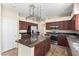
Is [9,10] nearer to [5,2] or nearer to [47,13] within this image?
[5,2]

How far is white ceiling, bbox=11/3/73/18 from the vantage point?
186cm

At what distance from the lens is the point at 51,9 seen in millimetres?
1902

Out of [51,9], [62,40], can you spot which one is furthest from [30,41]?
[51,9]

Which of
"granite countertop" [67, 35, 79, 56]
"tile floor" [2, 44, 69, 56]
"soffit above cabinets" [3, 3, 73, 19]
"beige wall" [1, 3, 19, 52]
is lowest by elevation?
"tile floor" [2, 44, 69, 56]

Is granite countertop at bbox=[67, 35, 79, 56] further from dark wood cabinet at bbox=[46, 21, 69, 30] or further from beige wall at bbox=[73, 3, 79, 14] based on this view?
beige wall at bbox=[73, 3, 79, 14]

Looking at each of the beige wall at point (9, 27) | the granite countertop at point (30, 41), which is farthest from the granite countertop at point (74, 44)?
the beige wall at point (9, 27)

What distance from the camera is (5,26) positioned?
1.93 meters

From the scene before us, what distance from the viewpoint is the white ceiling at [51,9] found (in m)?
1.86

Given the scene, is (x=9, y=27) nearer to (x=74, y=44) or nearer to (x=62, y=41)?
(x=62, y=41)

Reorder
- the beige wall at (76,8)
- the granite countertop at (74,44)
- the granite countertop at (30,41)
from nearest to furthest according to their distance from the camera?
the granite countertop at (74,44)
the beige wall at (76,8)
the granite countertop at (30,41)

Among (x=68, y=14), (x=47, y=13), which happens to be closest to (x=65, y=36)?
(x=68, y=14)

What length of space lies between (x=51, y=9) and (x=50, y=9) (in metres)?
Answer: 0.02

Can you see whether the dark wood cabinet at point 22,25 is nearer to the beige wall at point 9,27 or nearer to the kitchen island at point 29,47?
the beige wall at point 9,27

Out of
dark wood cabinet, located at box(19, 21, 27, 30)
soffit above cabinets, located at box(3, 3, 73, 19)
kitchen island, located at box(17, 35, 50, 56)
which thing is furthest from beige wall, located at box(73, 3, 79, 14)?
dark wood cabinet, located at box(19, 21, 27, 30)
